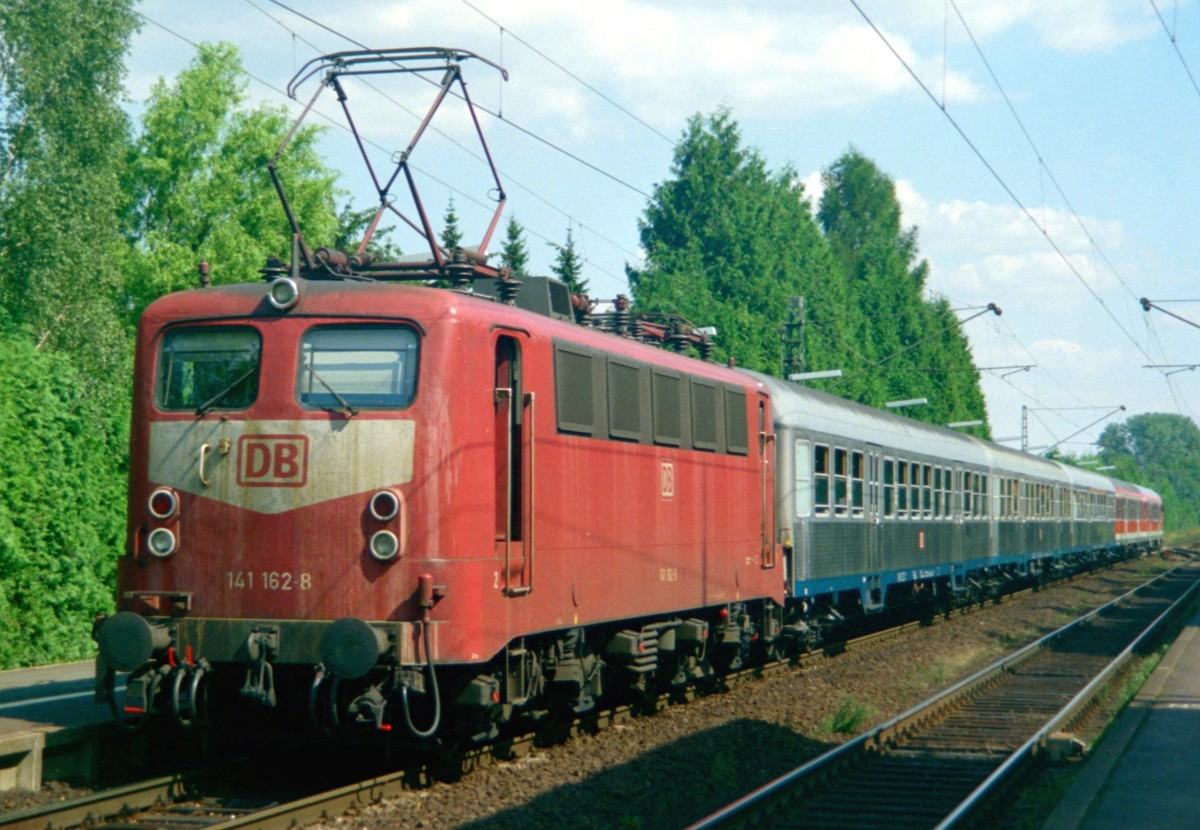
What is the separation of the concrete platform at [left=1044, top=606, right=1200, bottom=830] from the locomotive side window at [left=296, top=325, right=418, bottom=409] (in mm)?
4984

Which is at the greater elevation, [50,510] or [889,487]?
[889,487]

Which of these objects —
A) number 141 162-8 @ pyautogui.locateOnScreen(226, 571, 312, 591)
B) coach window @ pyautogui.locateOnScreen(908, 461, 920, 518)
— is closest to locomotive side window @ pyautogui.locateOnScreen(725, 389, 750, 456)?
number 141 162-8 @ pyautogui.locateOnScreen(226, 571, 312, 591)

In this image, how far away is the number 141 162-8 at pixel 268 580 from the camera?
9.82 m

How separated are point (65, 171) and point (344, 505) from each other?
21.2 meters

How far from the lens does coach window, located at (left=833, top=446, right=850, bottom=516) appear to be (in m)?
20.6

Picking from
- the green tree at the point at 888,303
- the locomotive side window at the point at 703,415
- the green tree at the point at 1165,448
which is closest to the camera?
the locomotive side window at the point at 703,415

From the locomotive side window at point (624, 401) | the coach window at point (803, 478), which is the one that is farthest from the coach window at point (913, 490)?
the locomotive side window at point (624, 401)

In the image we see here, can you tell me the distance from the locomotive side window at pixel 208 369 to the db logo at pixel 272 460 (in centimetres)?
31

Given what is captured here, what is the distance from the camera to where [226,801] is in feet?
32.3

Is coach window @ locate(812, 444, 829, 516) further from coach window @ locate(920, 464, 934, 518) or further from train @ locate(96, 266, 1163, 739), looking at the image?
train @ locate(96, 266, 1163, 739)

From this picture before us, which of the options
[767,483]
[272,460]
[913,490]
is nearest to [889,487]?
[913,490]

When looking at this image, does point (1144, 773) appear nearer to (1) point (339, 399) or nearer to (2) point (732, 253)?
(1) point (339, 399)

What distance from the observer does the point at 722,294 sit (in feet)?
182

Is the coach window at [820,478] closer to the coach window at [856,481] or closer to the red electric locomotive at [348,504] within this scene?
the coach window at [856,481]
